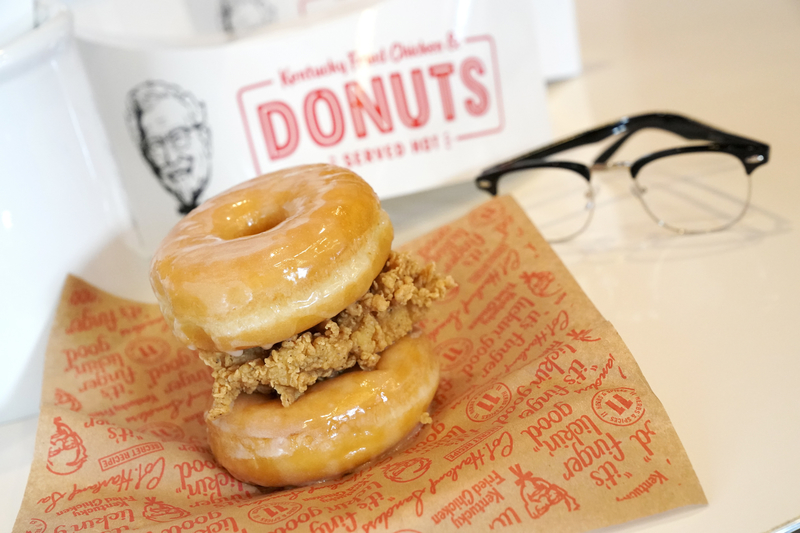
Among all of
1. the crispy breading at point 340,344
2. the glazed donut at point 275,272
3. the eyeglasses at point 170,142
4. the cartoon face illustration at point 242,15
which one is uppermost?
the cartoon face illustration at point 242,15

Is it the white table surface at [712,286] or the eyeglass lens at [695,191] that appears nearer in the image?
the white table surface at [712,286]

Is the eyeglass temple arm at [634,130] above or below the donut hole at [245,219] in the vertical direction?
below

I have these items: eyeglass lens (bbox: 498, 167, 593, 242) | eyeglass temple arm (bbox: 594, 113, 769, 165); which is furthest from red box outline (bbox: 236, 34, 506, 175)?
eyeglass temple arm (bbox: 594, 113, 769, 165)

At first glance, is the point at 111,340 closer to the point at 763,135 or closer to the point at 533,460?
the point at 533,460

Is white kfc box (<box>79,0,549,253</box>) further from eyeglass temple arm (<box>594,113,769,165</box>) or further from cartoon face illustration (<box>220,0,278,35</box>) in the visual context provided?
cartoon face illustration (<box>220,0,278,35</box>)

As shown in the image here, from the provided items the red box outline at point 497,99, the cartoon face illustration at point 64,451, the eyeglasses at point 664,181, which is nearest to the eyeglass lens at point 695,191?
the eyeglasses at point 664,181

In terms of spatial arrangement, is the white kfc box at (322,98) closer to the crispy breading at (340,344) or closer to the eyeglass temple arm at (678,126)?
the eyeglass temple arm at (678,126)
